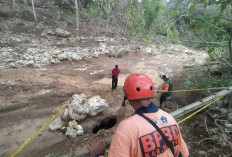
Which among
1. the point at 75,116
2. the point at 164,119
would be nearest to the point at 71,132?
the point at 75,116

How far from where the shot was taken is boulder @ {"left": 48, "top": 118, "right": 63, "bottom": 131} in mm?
3731

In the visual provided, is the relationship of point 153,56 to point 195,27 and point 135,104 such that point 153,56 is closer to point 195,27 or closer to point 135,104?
point 195,27

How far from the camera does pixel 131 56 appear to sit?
1166cm

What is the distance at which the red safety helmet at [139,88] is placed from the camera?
4.05 ft

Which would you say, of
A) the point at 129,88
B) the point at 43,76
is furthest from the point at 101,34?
the point at 129,88

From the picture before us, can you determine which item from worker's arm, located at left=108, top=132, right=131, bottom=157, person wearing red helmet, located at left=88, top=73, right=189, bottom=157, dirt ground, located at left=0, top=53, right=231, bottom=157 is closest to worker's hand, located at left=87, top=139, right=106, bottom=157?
person wearing red helmet, located at left=88, top=73, right=189, bottom=157

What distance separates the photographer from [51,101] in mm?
5016

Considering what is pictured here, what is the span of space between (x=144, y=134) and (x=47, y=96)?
5191 mm

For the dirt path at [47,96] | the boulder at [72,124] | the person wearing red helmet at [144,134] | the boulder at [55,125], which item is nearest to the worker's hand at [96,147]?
the person wearing red helmet at [144,134]

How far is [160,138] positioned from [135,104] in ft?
1.19

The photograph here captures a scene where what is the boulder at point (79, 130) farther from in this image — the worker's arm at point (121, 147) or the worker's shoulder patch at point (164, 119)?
the worker's shoulder patch at point (164, 119)

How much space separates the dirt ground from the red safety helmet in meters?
1.06

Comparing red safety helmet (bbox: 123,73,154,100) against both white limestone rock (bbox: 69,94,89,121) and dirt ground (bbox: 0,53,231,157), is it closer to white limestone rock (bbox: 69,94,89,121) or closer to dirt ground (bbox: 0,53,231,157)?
dirt ground (bbox: 0,53,231,157)

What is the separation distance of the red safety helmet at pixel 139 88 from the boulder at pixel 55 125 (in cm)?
329
